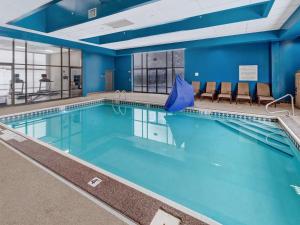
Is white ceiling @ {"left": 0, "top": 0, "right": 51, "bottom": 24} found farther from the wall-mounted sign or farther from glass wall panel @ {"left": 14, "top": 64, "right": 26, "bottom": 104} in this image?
the wall-mounted sign

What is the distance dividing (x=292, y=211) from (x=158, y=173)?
1688 mm

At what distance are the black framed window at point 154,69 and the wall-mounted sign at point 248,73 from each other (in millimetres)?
3320

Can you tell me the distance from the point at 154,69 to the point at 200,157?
943 centimetres

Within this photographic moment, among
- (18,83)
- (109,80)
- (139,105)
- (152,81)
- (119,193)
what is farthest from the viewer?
(109,80)

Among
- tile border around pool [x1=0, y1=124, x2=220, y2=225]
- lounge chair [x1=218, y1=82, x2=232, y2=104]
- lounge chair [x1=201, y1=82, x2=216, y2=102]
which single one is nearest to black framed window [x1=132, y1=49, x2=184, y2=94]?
lounge chair [x1=201, y1=82, x2=216, y2=102]

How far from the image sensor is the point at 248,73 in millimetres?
8641

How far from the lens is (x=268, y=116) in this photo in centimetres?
570

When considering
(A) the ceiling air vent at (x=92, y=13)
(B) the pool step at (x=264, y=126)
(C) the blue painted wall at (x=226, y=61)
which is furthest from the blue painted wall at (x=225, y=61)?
(A) the ceiling air vent at (x=92, y=13)

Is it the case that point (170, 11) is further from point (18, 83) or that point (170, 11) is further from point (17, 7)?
point (18, 83)

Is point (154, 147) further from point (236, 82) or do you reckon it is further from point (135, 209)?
point (236, 82)

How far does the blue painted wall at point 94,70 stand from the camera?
37.2ft

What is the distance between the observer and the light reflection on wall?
481cm

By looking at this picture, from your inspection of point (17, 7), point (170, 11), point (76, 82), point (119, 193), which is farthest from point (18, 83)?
point (119, 193)

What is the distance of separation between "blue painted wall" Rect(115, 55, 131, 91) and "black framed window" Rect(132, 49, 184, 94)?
0.35 m
